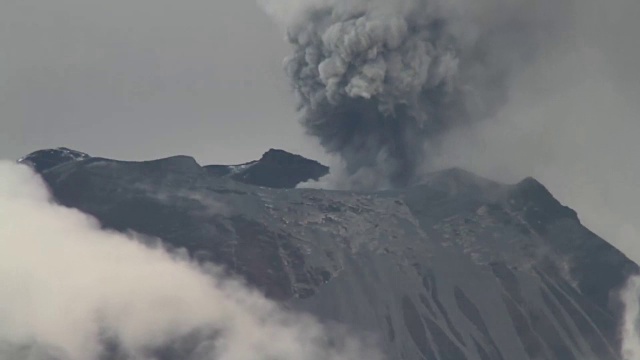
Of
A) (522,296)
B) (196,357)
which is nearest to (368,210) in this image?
(522,296)

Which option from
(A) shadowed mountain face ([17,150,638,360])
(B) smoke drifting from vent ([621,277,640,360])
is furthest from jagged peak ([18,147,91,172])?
(B) smoke drifting from vent ([621,277,640,360])

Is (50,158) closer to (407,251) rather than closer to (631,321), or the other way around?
(407,251)

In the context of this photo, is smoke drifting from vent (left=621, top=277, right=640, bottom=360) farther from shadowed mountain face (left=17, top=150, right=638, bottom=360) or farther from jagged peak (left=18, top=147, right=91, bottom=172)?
jagged peak (left=18, top=147, right=91, bottom=172)

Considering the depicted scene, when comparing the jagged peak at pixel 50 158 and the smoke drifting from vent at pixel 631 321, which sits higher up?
the jagged peak at pixel 50 158

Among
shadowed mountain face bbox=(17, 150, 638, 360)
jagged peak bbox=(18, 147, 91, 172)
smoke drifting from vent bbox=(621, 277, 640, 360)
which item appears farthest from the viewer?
jagged peak bbox=(18, 147, 91, 172)

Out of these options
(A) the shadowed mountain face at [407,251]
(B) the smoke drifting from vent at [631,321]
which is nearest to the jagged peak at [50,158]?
(A) the shadowed mountain face at [407,251]

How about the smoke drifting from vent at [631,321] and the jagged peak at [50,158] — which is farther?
the jagged peak at [50,158]

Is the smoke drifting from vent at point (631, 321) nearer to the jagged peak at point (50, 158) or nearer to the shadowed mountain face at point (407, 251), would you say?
the shadowed mountain face at point (407, 251)

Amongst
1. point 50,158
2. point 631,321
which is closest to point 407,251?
point 631,321
